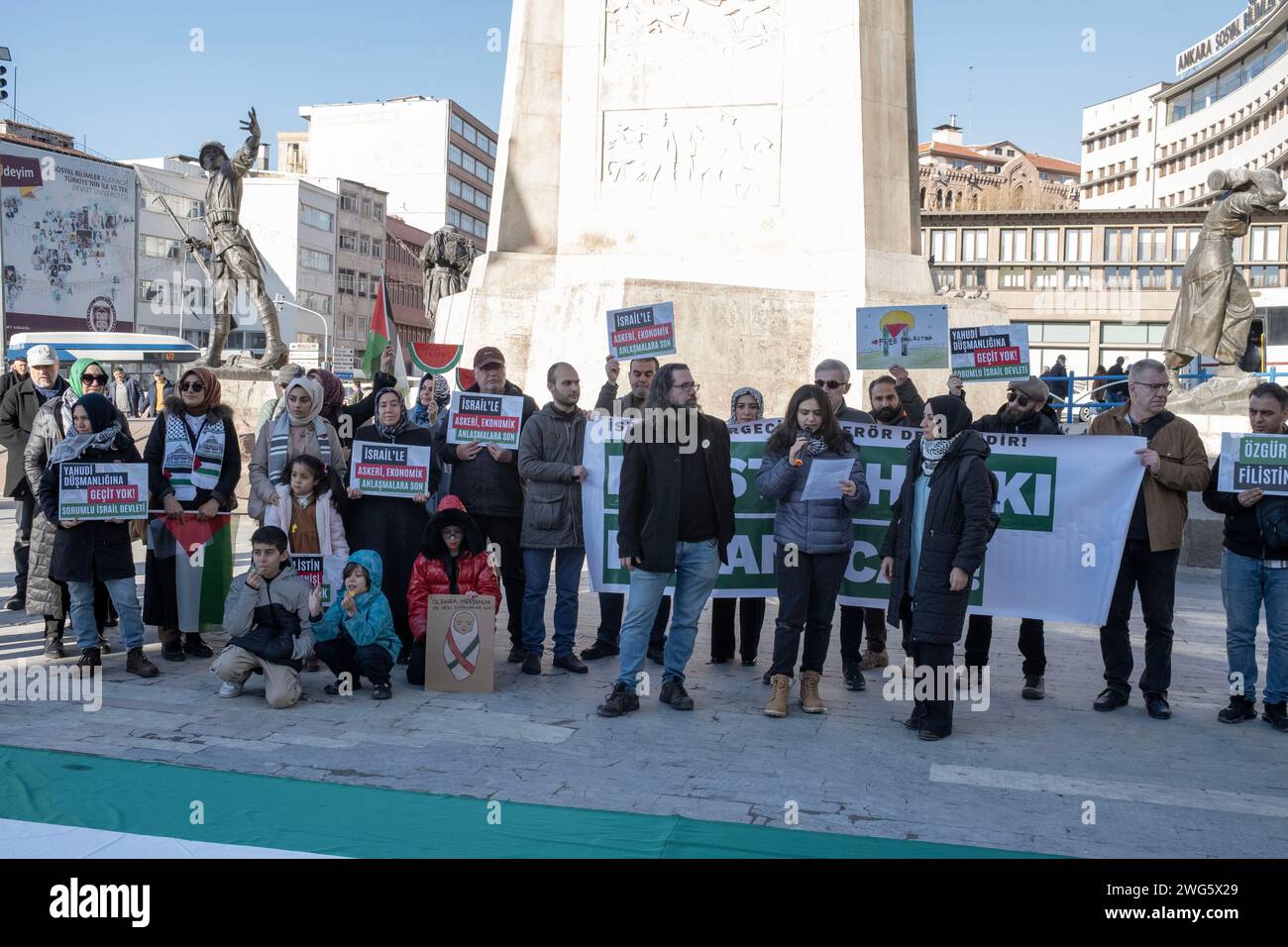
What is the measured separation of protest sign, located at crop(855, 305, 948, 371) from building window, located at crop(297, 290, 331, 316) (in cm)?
9188

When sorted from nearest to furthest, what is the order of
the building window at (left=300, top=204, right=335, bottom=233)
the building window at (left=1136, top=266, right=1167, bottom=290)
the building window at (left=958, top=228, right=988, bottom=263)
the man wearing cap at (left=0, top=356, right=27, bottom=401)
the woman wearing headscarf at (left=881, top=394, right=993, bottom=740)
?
the woman wearing headscarf at (left=881, top=394, right=993, bottom=740)
the man wearing cap at (left=0, top=356, right=27, bottom=401)
the building window at (left=1136, top=266, right=1167, bottom=290)
the building window at (left=958, top=228, right=988, bottom=263)
the building window at (left=300, top=204, right=335, bottom=233)

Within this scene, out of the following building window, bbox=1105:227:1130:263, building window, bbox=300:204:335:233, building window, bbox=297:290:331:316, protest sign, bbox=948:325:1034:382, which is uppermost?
building window, bbox=300:204:335:233

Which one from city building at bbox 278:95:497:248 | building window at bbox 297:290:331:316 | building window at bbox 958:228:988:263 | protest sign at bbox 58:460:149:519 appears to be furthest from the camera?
city building at bbox 278:95:497:248

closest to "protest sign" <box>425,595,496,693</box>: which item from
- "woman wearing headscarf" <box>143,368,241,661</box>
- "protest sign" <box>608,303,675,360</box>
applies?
"woman wearing headscarf" <box>143,368,241,661</box>

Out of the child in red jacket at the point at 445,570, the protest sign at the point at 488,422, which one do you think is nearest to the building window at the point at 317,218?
the protest sign at the point at 488,422

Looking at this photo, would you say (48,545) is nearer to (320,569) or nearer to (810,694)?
(320,569)

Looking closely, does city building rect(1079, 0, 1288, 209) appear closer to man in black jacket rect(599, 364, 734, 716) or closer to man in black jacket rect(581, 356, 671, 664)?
man in black jacket rect(581, 356, 671, 664)

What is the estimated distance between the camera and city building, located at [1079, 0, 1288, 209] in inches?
3393

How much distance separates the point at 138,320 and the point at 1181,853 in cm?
8306

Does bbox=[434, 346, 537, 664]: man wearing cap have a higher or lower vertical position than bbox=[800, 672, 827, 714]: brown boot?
higher

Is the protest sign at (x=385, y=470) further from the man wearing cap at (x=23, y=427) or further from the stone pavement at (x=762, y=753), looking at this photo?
the man wearing cap at (x=23, y=427)

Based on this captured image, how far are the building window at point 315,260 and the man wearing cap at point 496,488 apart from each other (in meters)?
93.0

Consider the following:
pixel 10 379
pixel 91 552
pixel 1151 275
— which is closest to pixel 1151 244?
pixel 1151 275

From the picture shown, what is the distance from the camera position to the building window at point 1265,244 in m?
76.2
